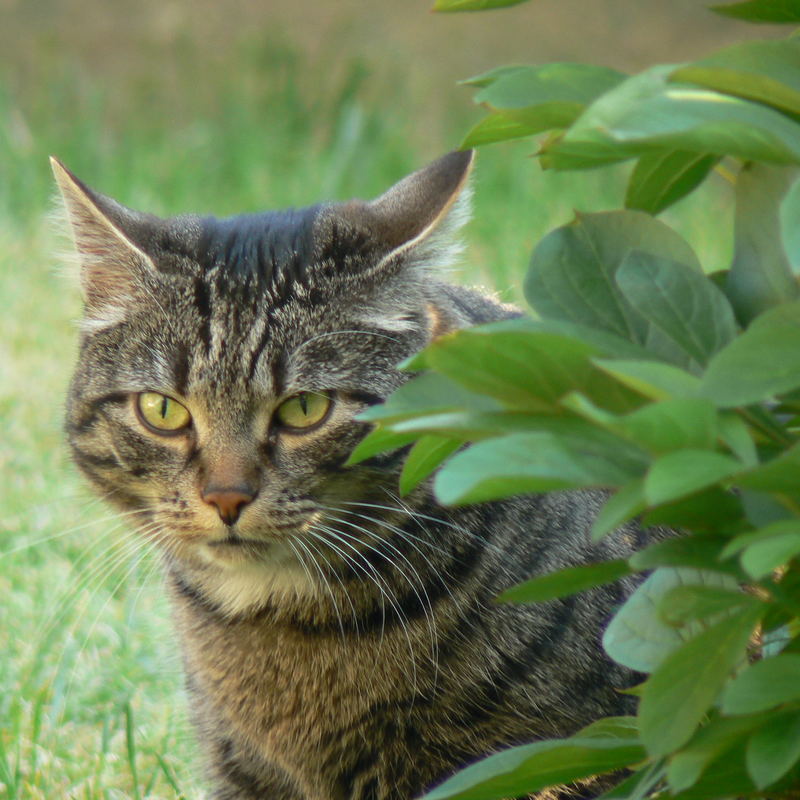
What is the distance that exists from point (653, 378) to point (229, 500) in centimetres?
98

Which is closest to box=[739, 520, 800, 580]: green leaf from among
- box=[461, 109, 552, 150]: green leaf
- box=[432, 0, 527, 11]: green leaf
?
box=[461, 109, 552, 150]: green leaf

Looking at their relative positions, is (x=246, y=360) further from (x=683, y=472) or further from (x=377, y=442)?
(x=683, y=472)

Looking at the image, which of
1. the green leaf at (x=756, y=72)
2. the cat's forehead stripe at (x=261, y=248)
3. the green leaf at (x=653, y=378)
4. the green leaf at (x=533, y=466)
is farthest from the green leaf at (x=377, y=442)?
the cat's forehead stripe at (x=261, y=248)

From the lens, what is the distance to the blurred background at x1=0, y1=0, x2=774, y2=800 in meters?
2.43

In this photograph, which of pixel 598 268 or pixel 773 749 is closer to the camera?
pixel 773 749

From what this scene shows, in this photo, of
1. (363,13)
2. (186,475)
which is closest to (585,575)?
(186,475)

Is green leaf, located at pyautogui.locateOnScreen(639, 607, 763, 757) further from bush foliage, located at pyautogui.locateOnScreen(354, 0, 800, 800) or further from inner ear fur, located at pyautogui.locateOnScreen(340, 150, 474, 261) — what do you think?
inner ear fur, located at pyautogui.locateOnScreen(340, 150, 474, 261)

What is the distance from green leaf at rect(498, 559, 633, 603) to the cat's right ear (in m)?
1.03

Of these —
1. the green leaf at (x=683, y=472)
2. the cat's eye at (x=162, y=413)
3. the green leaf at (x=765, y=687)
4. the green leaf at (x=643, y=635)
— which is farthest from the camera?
the cat's eye at (x=162, y=413)

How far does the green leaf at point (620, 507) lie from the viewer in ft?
2.84

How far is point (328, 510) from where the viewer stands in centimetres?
180

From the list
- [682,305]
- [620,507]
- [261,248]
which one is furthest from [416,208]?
[620,507]

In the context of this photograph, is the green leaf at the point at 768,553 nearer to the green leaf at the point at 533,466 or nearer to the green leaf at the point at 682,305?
the green leaf at the point at 533,466

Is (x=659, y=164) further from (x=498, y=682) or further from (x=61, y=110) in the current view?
(x=61, y=110)
